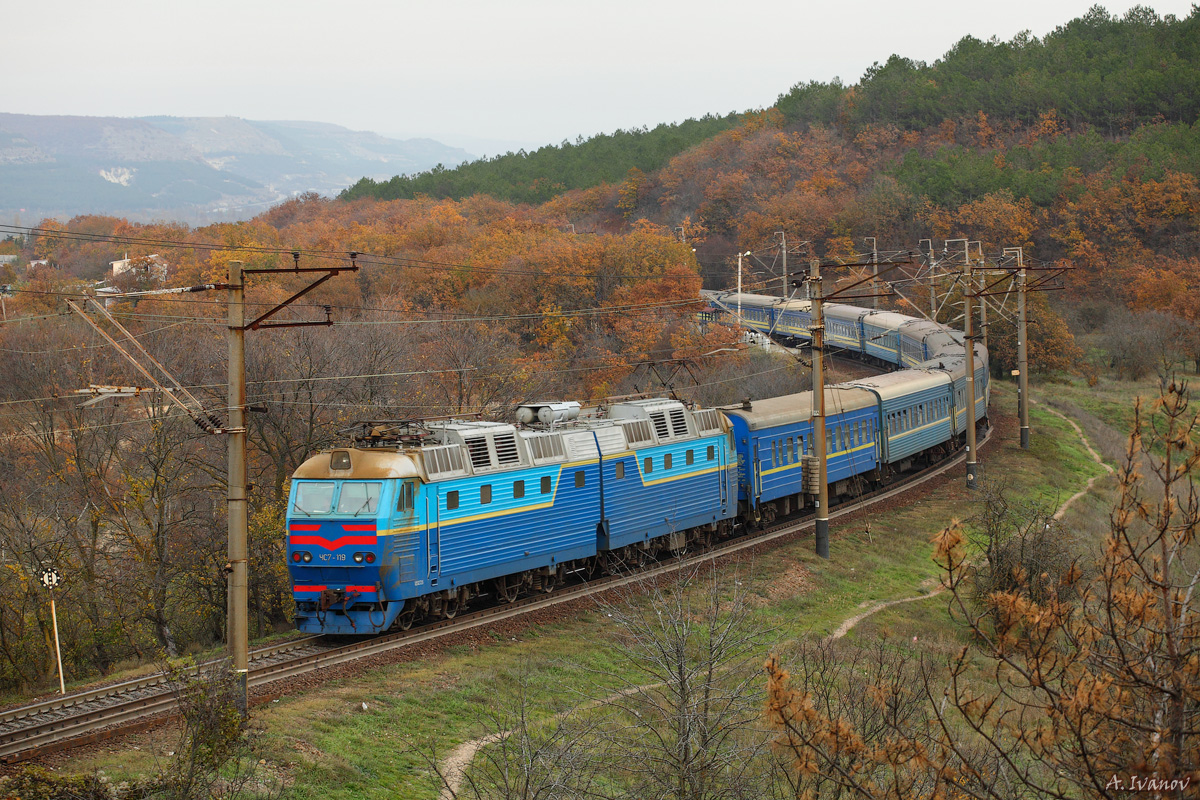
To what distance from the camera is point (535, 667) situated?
19.2 m

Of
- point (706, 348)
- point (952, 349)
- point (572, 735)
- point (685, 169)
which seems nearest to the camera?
point (572, 735)

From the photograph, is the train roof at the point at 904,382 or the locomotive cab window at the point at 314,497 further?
the train roof at the point at 904,382

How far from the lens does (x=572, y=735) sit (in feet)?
43.1

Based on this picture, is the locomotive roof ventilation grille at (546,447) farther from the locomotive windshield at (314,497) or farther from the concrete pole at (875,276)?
the concrete pole at (875,276)

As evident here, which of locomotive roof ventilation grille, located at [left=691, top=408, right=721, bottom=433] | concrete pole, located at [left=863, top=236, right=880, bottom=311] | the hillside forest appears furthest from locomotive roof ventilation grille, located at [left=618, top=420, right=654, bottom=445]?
→ the hillside forest

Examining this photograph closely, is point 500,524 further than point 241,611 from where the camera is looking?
Yes

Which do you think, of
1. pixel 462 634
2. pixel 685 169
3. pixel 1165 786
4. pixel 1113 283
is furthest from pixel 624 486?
pixel 685 169

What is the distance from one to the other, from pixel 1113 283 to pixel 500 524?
76429 mm

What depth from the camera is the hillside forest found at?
3097cm

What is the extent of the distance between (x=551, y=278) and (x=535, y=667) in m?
46.6

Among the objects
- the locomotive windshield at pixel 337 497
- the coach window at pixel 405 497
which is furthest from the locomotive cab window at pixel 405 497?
the locomotive windshield at pixel 337 497

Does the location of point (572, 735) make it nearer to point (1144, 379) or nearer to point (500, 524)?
point (500, 524)

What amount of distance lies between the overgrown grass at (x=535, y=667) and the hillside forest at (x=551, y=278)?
16.7 ft

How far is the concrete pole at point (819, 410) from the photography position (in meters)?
27.0
